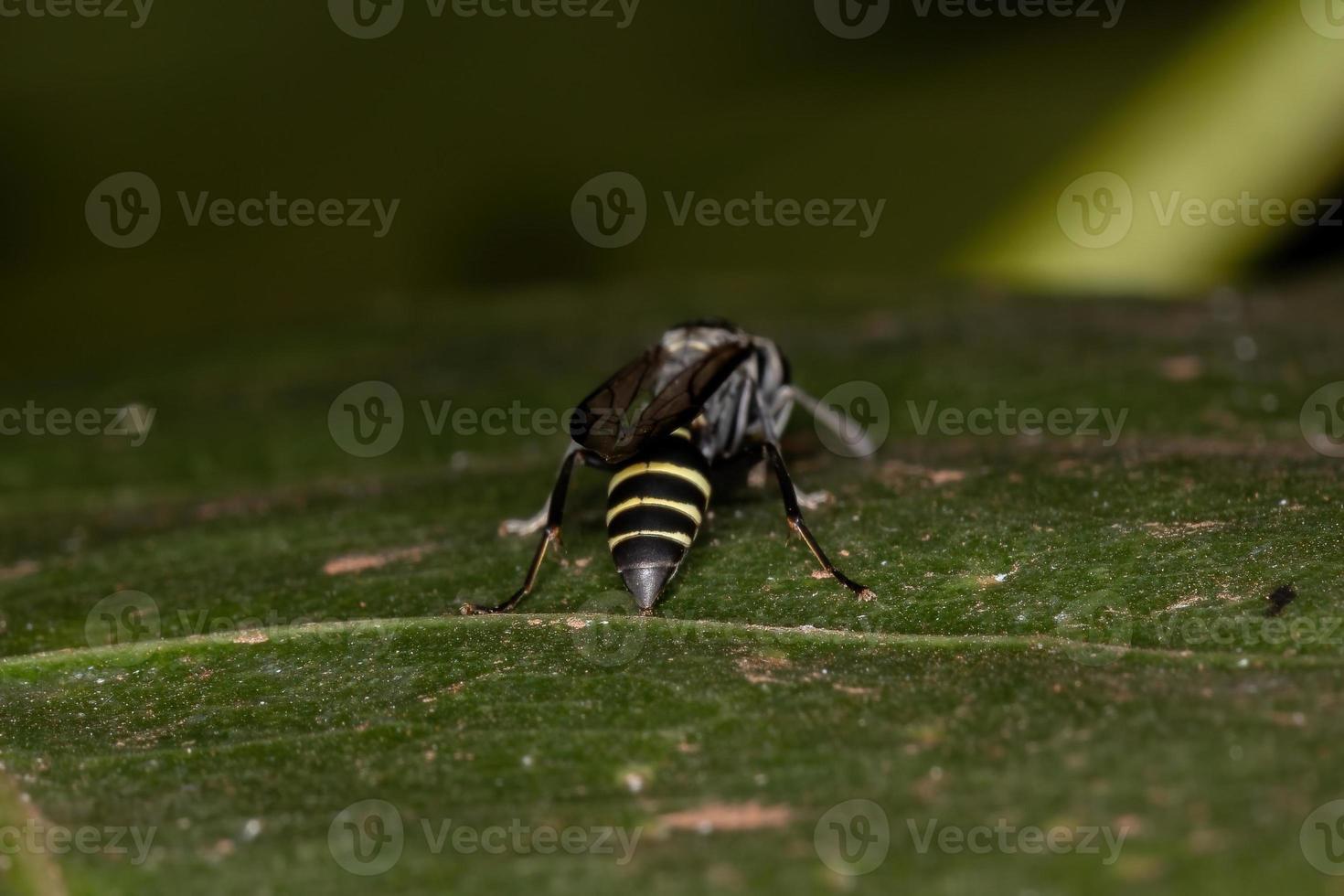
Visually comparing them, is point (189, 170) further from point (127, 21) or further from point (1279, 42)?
point (1279, 42)

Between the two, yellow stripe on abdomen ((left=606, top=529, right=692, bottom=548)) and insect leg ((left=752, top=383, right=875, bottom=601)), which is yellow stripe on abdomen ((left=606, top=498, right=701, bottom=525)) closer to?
yellow stripe on abdomen ((left=606, top=529, right=692, bottom=548))

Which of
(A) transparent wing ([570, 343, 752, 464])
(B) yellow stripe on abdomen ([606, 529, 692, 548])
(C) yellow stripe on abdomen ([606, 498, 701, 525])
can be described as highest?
(A) transparent wing ([570, 343, 752, 464])

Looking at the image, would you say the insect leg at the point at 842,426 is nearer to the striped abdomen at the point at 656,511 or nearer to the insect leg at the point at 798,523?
the insect leg at the point at 798,523

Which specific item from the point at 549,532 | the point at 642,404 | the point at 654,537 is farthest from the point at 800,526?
the point at 549,532

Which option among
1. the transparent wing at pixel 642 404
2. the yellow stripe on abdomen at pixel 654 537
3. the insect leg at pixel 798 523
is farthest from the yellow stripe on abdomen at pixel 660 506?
the insect leg at pixel 798 523

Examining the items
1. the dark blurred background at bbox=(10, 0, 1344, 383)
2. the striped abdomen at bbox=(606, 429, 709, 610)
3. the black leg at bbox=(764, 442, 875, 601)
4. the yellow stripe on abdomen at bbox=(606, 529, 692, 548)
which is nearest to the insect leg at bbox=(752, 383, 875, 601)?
the black leg at bbox=(764, 442, 875, 601)

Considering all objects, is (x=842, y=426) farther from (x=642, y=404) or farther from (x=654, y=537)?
(x=654, y=537)
